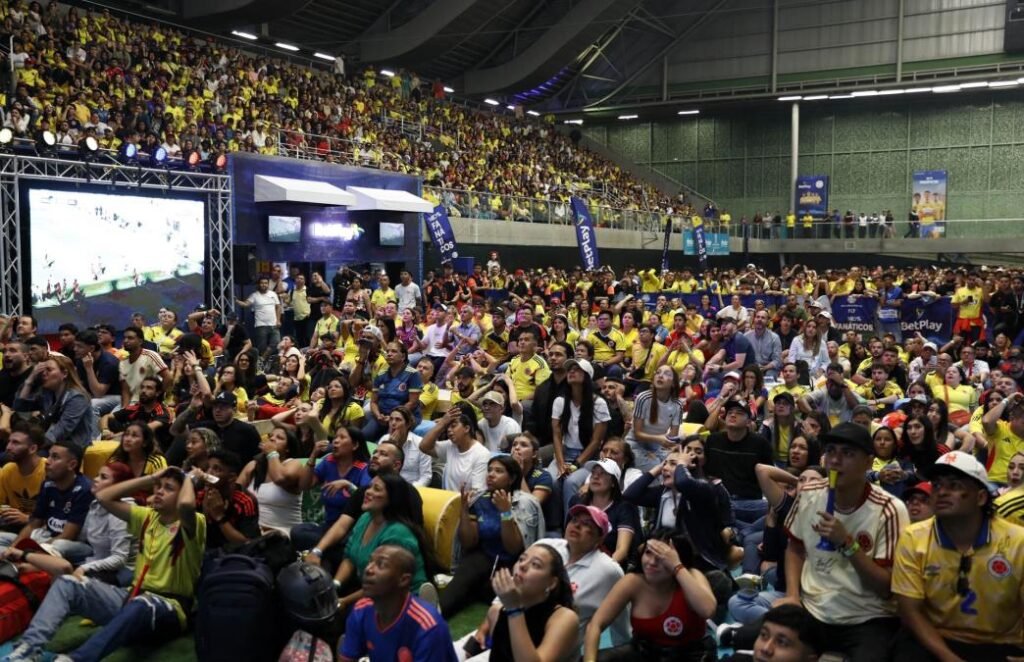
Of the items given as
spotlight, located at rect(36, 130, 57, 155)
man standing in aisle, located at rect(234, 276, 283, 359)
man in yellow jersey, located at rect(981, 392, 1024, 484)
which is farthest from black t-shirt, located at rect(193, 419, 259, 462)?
spotlight, located at rect(36, 130, 57, 155)

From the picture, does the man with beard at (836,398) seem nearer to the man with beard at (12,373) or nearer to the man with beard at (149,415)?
the man with beard at (149,415)

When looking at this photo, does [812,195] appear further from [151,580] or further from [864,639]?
[151,580]

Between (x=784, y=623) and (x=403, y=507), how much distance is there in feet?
8.20

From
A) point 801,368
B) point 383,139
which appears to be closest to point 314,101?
point 383,139

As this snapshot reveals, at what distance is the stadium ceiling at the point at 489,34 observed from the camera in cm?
2714

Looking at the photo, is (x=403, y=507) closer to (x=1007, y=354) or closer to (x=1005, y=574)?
(x=1005, y=574)

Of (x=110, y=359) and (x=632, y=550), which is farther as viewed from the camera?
(x=110, y=359)

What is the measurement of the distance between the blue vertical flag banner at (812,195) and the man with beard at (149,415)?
38.1 m

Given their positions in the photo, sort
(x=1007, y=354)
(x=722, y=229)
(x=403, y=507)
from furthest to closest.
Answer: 1. (x=722, y=229)
2. (x=1007, y=354)
3. (x=403, y=507)

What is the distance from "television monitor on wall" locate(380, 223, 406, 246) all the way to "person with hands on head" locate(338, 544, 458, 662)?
17.9 metres

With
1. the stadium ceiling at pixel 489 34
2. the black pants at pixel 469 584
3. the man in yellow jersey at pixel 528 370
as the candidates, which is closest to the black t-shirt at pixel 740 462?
the black pants at pixel 469 584

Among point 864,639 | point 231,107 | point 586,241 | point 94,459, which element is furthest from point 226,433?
point 586,241

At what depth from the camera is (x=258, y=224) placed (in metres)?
18.1

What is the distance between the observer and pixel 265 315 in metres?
14.6
